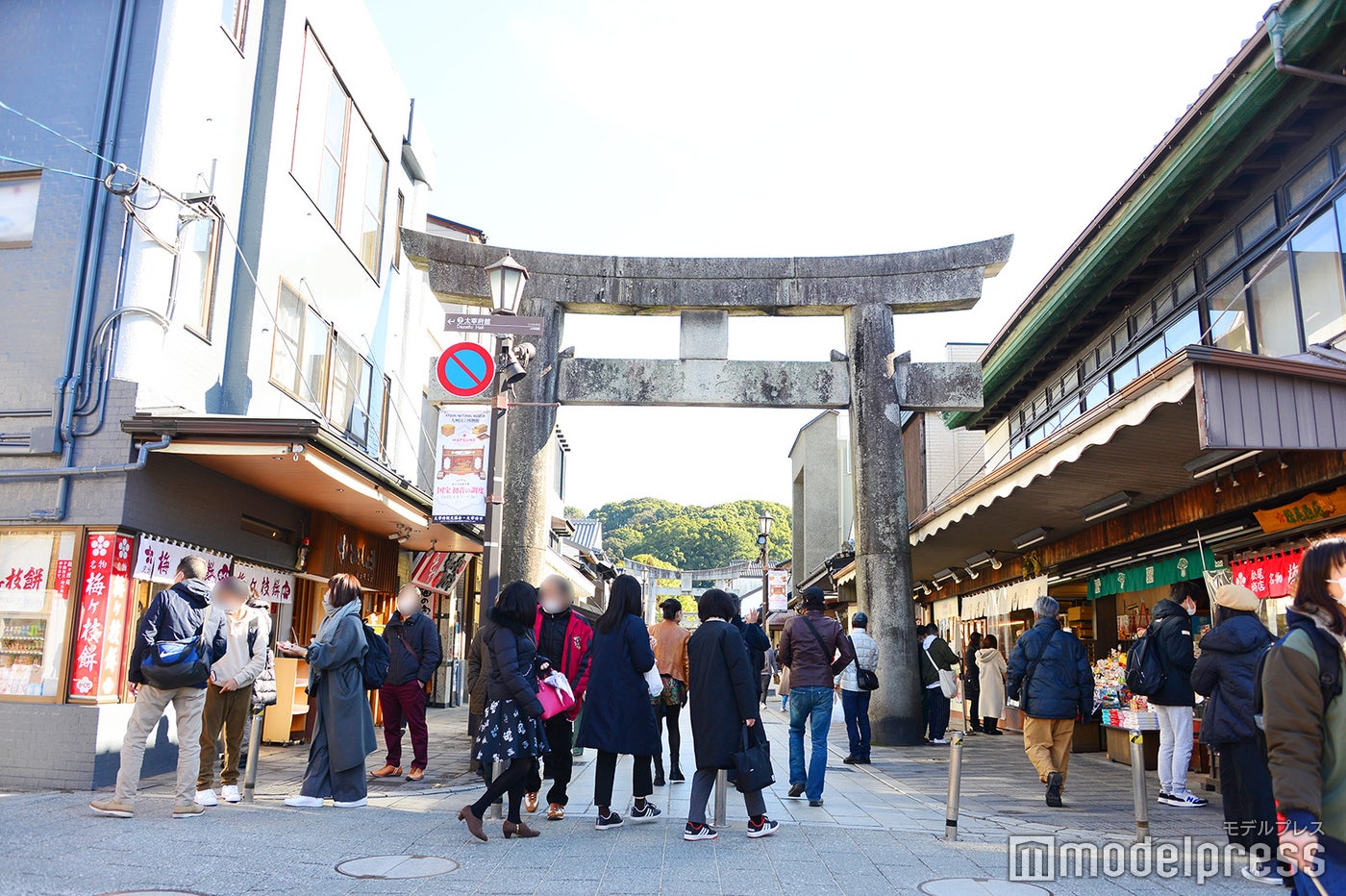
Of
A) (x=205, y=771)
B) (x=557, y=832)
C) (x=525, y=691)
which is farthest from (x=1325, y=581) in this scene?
(x=205, y=771)

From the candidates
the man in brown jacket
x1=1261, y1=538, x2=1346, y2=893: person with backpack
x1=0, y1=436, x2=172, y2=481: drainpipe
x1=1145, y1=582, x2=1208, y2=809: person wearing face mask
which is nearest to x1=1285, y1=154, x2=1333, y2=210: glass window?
x1=1145, y1=582, x2=1208, y2=809: person wearing face mask

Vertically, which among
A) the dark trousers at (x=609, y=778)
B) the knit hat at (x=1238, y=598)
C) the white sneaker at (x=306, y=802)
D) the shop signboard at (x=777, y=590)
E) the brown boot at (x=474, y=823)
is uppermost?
the shop signboard at (x=777, y=590)

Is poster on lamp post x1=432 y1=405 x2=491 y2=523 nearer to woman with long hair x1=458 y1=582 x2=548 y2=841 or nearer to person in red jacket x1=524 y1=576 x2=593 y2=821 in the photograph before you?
person in red jacket x1=524 y1=576 x2=593 y2=821

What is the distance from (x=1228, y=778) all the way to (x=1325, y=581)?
3547 millimetres

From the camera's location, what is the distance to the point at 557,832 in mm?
7355

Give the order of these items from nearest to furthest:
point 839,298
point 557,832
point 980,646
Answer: point 557,832 < point 839,298 < point 980,646

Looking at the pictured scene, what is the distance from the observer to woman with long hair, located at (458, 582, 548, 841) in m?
6.95

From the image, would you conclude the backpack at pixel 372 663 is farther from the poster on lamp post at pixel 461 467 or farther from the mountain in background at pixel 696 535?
the mountain in background at pixel 696 535

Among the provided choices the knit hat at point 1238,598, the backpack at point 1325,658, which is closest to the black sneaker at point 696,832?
the knit hat at point 1238,598

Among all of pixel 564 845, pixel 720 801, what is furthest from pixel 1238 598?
pixel 564 845

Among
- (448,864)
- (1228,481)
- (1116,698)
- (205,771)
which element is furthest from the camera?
(1116,698)

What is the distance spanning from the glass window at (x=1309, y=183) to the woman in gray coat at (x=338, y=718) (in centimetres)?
961

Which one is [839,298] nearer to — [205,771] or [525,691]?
[525,691]

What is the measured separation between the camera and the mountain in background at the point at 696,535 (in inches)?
3845
